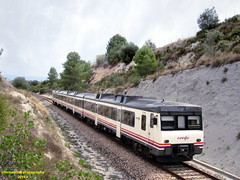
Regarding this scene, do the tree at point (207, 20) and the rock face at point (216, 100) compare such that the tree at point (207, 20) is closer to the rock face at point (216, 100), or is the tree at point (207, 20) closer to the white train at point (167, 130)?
the rock face at point (216, 100)

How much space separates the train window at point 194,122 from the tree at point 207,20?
116ft

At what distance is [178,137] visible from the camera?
33.9ft

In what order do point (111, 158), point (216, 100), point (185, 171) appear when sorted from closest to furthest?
point (185, 171) < point (111, 158) < point (216, 100)

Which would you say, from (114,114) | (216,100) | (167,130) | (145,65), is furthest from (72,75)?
(167,130)

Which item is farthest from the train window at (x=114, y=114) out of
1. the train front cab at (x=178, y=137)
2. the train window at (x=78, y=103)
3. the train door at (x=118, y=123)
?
the train window at (x=78, y=103)

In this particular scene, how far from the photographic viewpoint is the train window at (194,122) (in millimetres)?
10776

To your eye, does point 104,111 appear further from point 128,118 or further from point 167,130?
point 167,130

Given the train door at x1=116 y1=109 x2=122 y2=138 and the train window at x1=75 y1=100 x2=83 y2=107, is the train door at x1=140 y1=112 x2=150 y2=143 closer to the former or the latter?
the train door at x1=116 y1=109 x2=122 y2=138

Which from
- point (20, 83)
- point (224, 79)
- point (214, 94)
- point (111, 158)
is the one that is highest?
point (20, 83)

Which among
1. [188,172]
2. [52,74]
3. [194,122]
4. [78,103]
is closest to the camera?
[188,172]

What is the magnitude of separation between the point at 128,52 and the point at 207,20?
23.2 m

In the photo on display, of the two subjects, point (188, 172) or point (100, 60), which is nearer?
point (188, 172)

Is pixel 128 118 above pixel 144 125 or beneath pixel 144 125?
above

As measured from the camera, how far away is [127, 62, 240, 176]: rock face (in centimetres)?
1188
